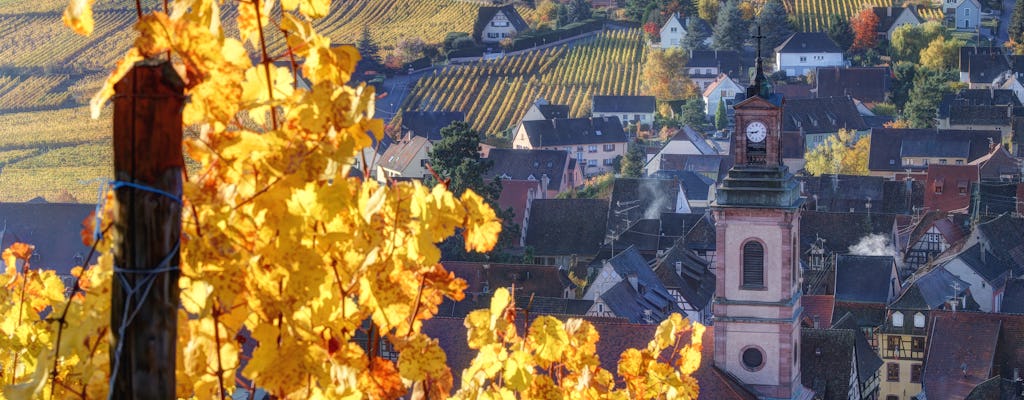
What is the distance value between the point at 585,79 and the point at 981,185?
27.3m

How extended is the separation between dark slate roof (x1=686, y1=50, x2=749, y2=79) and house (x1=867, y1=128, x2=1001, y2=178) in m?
16.4

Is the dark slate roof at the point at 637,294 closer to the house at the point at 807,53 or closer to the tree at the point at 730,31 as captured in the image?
the house at the point at 807,53

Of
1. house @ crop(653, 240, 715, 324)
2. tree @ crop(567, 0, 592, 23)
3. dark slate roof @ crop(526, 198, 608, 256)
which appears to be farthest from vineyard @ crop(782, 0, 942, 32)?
house @ crop(653, 240, 715, 324)

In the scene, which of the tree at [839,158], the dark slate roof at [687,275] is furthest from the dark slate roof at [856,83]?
the dark slate roof at [687,275]

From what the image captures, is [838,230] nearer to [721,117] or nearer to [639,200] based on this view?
[639,200]

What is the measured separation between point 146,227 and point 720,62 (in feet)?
239

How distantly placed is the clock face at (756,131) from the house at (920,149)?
1390 inches

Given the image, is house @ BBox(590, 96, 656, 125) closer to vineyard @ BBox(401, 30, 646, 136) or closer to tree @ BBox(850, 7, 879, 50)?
vineyard @ BBox(401, 30, 646, 136)

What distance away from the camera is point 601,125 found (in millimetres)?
61750

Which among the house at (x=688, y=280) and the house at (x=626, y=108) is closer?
the house at (x=688, y=280)

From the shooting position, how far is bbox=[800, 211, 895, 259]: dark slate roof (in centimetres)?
4297

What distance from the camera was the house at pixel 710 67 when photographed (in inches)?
2913

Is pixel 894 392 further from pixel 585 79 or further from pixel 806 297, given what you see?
pixel 585 79

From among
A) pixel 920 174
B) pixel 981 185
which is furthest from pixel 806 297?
pixel 920 174
